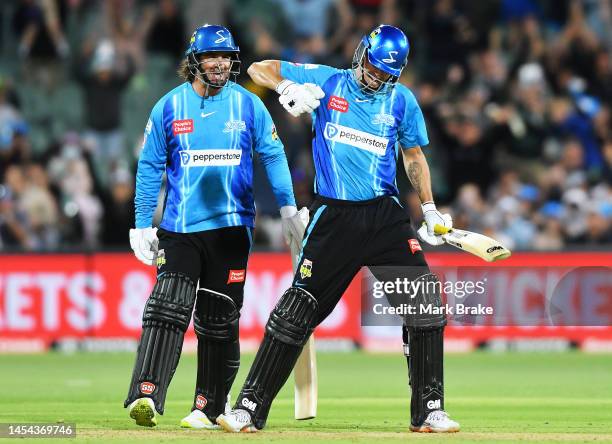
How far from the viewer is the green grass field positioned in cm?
958

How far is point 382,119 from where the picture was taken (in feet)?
31.9

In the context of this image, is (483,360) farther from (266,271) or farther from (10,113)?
(10,113)

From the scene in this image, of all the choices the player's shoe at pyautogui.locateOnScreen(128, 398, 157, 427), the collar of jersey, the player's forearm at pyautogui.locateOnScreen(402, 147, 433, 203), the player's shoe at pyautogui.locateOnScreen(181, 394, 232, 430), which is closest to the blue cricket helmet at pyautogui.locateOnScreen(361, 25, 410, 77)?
the player's forearm at pyautogui.locateOnScreen(402, 147, 433, 203)

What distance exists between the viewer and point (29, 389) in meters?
13.8

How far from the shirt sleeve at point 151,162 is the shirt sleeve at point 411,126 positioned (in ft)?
5.27

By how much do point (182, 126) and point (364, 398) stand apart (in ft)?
13.6

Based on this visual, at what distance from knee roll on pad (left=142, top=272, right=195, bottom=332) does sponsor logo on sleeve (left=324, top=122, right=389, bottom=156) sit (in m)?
1.35

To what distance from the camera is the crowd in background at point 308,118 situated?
64.4 feet

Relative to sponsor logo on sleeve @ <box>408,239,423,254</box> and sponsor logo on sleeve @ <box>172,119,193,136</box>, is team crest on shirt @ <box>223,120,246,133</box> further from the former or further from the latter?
sponsor logo on sleeve @ <box>408,239,423,254</box>

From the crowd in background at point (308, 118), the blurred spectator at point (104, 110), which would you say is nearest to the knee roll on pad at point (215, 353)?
the crowd in background at point (308, 118)

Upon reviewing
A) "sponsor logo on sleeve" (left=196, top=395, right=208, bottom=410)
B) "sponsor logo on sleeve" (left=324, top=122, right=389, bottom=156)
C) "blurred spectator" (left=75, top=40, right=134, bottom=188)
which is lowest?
"sponsor logo on sleeve" (left=196, top=395, right=208, bottom=410)

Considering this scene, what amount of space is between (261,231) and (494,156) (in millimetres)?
3556

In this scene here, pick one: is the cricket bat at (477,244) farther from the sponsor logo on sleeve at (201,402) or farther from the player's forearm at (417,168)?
the sponsor logo on sleeve at (201,402)

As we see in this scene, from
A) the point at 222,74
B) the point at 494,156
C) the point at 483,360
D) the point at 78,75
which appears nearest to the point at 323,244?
the point at 222,74
